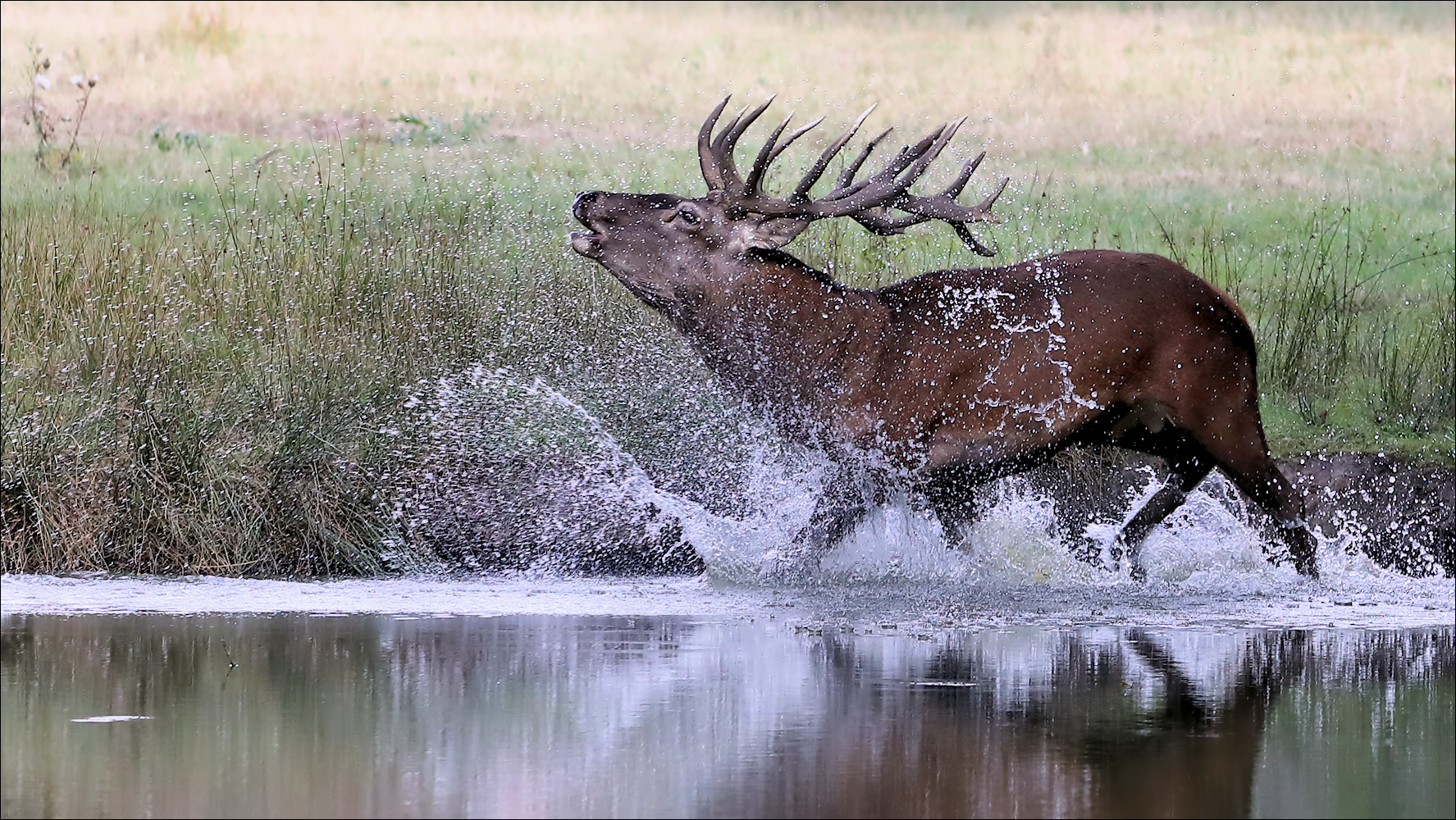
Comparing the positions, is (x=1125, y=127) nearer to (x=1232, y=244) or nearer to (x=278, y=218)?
(x=1232, y=244)

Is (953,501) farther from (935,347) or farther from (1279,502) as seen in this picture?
(1279,502)

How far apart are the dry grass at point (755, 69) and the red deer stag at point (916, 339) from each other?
9473 millimetres

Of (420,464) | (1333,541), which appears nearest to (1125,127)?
(1333,541)

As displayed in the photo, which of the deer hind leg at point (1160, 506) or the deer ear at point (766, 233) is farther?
the deer hind leg at point (1160, 506)

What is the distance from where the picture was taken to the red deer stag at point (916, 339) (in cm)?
895

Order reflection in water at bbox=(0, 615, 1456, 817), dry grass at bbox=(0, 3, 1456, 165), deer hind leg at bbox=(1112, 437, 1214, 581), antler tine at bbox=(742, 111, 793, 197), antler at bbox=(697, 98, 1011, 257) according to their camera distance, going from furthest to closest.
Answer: dry grass at bbox=(0, 3, 1456, 165) < deer hind leg at bbox=(1112, 437, 1214, 581) < antler at bbox=(697, 98, 1011, 257) < antler tine at bbox=(742, 111, 793, 197) < reflection in water at bbox=(0, 615, 1456, 817)

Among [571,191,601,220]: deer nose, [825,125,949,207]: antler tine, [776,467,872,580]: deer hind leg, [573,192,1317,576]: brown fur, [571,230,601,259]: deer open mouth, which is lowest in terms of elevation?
[776,467,872,580]: deer hind leg

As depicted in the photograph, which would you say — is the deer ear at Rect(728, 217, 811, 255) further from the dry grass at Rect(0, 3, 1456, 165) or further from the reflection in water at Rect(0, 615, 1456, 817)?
the dry grass at Rect(0, 3, 1456, 165)

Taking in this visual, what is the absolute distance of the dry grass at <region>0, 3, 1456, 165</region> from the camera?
19750 mm

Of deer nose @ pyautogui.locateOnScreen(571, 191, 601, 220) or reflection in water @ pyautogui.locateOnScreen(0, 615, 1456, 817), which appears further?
deer nose @ pyautogui.locateOnScreen(571, 191, 601, 220)

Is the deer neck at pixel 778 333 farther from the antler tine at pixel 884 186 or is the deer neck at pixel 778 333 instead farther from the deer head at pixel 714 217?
the antler tine at pixel 884 186

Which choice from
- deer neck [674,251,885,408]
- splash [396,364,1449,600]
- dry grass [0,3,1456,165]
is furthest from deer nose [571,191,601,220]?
dry grass [0,3,1456,165]

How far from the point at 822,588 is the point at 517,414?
219 centimetres

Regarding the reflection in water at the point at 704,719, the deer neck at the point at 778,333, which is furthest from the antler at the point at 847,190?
the reflection in water at the point at 704,719
